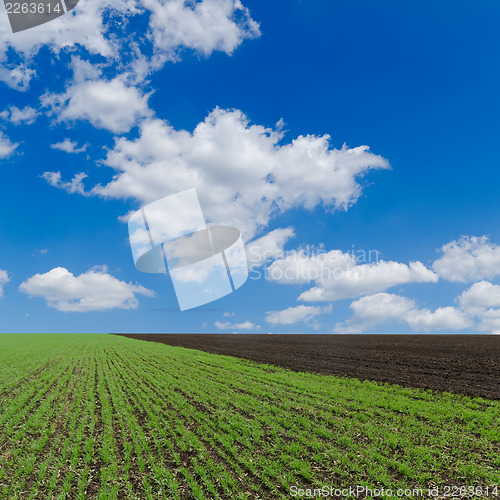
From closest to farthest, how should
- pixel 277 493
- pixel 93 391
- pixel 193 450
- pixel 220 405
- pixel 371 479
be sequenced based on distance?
pixel 277 493
pixel 371 479
pixel 193 450
pixel 220 405
pixel 93 391

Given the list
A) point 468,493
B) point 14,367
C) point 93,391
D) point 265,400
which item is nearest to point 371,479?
point 468,493

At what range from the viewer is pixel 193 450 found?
406 inches

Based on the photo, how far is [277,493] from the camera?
7930 mm

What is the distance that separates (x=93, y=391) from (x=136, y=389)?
2184mm

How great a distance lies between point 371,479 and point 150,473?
5457 mm

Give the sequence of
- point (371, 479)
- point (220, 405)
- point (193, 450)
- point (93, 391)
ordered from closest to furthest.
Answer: point (371, 479)
point (193, 450)
point (220, 405)
point (93, 391)

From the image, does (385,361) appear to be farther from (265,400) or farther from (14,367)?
(14,367)

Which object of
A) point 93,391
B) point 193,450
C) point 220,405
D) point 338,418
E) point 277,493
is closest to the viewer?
point 277,493

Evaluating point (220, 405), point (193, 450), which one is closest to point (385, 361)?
point (220, 405)

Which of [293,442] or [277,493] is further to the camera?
[293,442]

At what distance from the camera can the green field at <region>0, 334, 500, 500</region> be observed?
28.1 feet

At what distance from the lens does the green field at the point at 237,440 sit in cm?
855

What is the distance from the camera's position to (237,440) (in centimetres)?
1092

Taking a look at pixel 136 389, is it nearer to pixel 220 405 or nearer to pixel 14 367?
pixel 220 405
